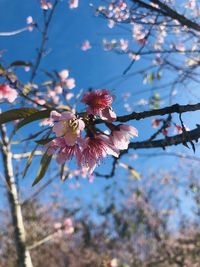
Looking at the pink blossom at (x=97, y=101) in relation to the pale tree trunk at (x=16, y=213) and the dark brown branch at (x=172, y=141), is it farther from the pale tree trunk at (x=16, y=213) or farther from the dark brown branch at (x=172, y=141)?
the pale tree trunk at (x=16, y=213)

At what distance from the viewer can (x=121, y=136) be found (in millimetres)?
1083

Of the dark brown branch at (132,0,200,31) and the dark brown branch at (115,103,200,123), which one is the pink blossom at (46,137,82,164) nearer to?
the dark brown branch at (115,103,200,123)

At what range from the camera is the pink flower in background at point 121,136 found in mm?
1082

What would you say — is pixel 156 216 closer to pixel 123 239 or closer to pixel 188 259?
pixel 123 239

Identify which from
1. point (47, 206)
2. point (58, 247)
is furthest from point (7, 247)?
point (47, 206)

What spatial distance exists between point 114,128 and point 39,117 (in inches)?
7.6

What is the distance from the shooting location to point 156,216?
14797 millimetres

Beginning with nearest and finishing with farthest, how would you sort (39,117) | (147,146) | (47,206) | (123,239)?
(39,117) < (147,146) < (123,239) < (47,206)

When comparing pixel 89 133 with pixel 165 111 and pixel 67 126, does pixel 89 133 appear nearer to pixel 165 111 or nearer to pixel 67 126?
pixel 67 126

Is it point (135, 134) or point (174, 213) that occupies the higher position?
point (174, 213)

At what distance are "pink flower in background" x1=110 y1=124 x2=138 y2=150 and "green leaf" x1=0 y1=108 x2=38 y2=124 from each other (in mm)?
208

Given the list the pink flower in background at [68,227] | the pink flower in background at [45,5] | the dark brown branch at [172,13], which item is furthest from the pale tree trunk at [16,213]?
the pink flower in background at [68,227]

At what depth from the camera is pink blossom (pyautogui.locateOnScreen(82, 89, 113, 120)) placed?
1054 mm

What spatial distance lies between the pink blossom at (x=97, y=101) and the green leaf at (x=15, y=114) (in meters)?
0.13
